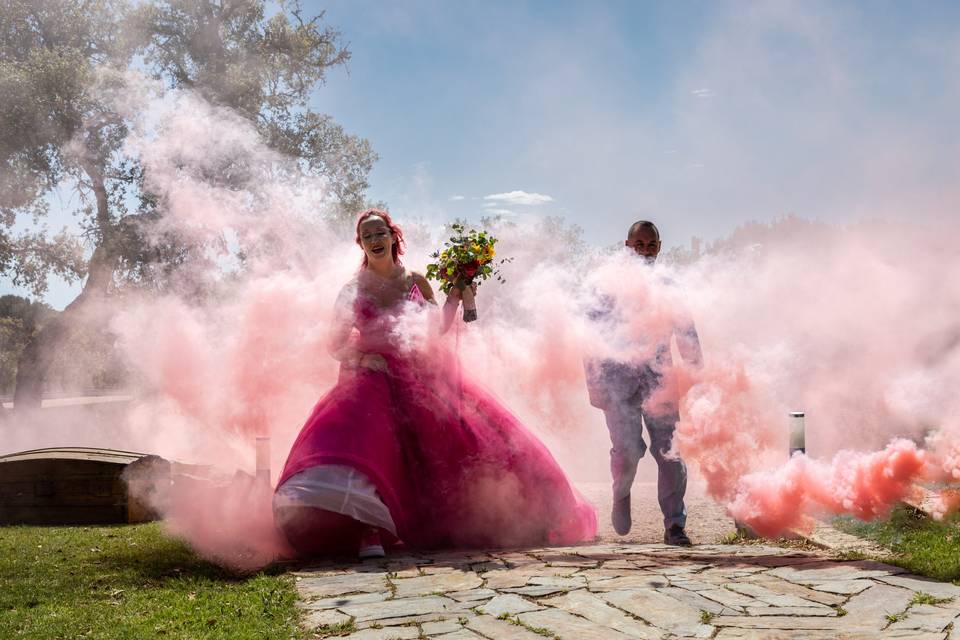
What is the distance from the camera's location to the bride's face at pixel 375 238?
270 inches

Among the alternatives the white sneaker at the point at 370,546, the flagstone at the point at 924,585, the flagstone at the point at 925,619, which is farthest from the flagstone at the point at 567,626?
the flagstone at the point at 924,585

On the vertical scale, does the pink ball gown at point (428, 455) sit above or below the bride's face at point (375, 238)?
below

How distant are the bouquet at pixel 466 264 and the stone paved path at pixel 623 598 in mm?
2045

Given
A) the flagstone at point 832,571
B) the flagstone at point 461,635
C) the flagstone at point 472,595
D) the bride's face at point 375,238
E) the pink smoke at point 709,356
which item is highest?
the bride's face at point 375,238

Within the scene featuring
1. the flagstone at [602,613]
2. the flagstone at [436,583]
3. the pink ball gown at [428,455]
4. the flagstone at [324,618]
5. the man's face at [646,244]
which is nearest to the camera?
the flagstone at [602,613]

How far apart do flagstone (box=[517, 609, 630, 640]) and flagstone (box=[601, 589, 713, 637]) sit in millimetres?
292

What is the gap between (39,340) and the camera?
18.2 metres

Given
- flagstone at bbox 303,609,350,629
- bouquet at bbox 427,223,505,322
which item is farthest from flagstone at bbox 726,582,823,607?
bouquet at bbox 427,223,505,322

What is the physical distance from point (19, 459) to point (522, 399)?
5713 millimetres

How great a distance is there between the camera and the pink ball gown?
20.6 feet

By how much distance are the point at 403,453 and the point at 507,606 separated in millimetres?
2128

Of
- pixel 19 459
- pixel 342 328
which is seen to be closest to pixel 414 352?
pixel 342 328

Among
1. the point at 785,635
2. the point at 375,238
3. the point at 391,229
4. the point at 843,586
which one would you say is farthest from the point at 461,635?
the point at 391,229

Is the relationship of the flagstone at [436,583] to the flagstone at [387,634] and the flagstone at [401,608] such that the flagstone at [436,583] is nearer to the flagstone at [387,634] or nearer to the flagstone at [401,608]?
the flagstone at [401,608]
